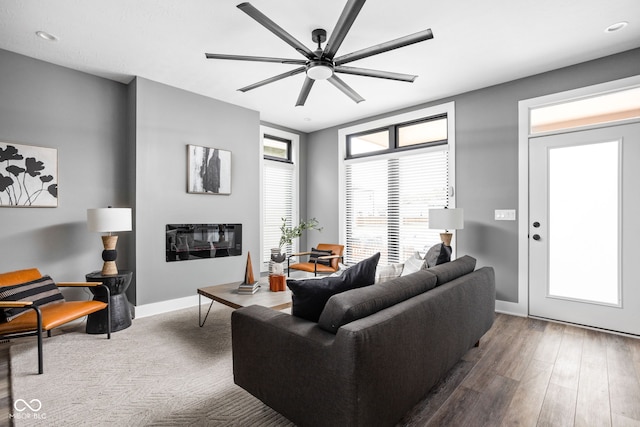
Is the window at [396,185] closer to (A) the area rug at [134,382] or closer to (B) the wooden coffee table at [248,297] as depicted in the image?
(B) the wooden coffee table at [248,297]

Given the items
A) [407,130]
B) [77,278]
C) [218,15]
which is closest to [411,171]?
[407,130]

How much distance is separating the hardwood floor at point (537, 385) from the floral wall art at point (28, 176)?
1.40 metres

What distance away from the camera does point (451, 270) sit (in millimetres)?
2418

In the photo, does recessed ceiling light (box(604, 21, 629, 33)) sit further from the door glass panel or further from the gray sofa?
the gray sofa

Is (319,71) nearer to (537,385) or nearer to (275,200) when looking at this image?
(537,385)

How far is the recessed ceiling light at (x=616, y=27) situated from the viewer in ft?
8.62

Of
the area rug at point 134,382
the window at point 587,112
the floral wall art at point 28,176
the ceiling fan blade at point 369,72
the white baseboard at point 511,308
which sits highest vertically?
the ceiling fan blade at point 369,72

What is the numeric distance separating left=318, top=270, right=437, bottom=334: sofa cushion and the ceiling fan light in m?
1.73

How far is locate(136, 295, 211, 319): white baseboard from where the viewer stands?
12.1ft

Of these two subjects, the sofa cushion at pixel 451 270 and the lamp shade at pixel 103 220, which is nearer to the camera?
the sofa cushion at pixel 451 270

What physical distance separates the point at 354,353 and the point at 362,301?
12.2 inches

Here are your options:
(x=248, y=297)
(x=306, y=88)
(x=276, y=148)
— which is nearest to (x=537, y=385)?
(x=248, y=297)

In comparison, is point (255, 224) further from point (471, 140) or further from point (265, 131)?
point (471, 140)

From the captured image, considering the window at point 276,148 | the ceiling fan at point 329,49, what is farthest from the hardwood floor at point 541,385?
the window at point 276,148
